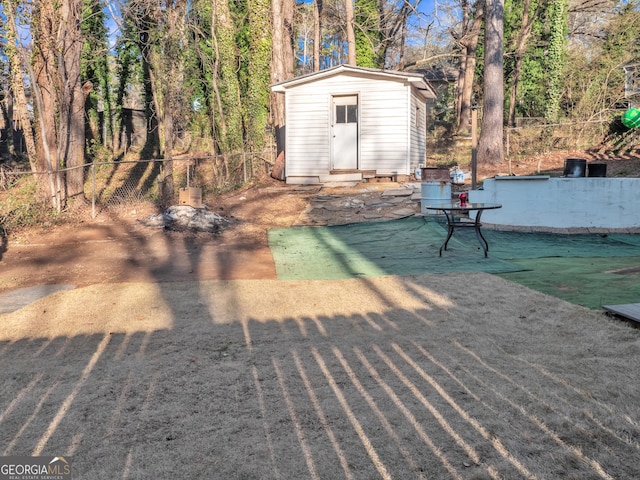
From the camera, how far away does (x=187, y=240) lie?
8.84m

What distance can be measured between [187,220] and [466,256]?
5341 mm

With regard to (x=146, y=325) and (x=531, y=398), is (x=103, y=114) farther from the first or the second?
(x=531, y=398)

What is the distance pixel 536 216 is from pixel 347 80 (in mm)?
7151

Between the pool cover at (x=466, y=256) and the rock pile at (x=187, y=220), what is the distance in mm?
1222

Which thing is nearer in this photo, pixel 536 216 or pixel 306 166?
pixel 536 216

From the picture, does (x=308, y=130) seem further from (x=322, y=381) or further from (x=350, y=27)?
(x=322, y=381)

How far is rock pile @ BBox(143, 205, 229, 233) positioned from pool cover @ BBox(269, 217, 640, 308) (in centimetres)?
122

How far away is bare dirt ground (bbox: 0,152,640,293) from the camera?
6641 mm

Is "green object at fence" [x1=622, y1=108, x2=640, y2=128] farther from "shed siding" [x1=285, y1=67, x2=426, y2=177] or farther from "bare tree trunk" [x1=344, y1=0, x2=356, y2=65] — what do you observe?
"bare tree trunk" [x1=344, y1=0, x2=356, y2=65]

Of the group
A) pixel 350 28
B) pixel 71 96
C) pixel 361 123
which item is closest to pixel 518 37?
pixel 350 28

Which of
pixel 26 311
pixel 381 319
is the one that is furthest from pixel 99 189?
pixel 381 319

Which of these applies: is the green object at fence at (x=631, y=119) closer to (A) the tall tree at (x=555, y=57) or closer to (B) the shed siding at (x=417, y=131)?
(B) the shed siding at (x=417, y=131)

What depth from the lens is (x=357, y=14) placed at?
2416 centimetres

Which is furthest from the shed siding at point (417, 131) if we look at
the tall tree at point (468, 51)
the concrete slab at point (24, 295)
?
the concrete slab at point (24, 295)
